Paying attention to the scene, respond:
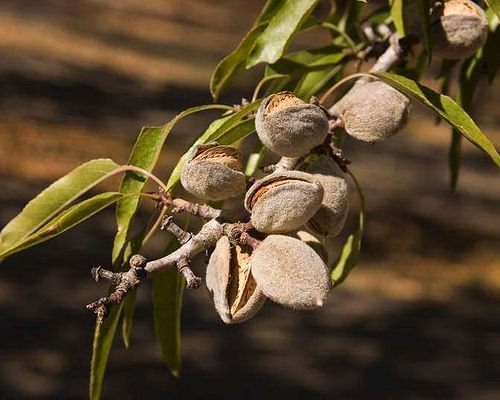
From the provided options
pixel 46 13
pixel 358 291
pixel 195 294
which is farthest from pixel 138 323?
pixel 46 13

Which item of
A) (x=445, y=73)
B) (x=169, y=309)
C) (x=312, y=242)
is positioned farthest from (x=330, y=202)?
(x=445, y=73)

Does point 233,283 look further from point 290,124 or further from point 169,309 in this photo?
point 169,309

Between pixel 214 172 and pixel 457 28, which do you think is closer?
pixel 214 172

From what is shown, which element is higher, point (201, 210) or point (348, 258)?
point (201, 210)

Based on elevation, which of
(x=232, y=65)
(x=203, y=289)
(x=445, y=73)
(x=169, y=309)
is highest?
(x=232, y=65)

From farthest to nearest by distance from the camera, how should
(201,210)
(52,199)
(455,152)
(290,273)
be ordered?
1. (455,152)
2. (52,199)
3. (201,210)
4. (290,273)

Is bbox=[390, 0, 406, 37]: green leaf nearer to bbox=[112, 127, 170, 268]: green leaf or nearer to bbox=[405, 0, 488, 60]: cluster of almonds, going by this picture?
bbox=[405, 0, 488, 60]: cluster of almonds

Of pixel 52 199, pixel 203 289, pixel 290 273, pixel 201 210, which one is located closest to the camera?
pixel 290 273
